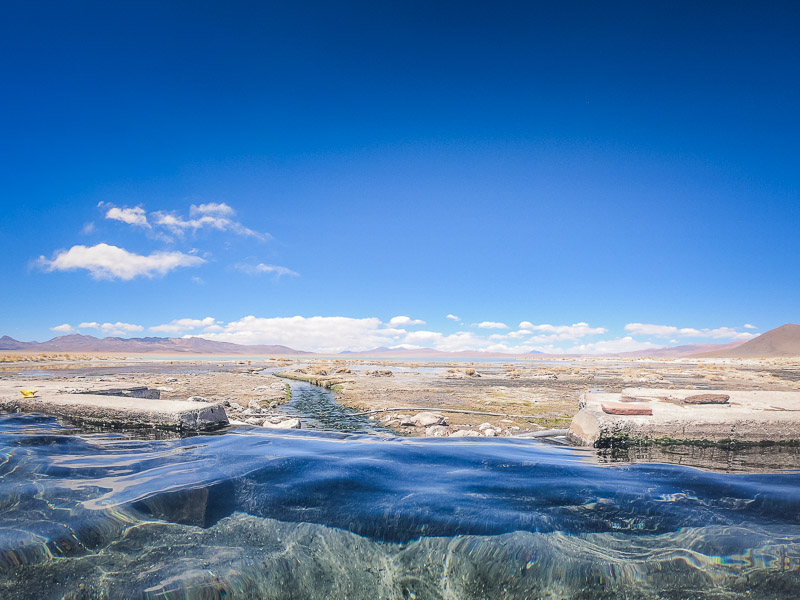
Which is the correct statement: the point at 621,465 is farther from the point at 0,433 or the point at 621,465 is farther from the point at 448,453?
the point at 0,433

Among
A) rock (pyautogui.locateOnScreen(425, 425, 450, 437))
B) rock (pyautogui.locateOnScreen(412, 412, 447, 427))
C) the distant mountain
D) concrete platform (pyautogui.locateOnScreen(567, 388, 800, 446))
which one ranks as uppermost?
concrete platform (pyautogui.locateOnScreen(567, 388, 800, 446))

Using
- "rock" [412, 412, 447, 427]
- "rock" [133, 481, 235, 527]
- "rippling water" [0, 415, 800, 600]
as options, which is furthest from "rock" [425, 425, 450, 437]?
"rock" [133, 481, 235, 527]

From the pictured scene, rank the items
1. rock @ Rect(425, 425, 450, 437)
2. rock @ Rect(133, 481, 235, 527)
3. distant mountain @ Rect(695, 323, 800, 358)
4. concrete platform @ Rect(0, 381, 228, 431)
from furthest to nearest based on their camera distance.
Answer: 1. distant mountain @ Rect(695, 323, 800, 358)
2. rock @ Rect(425, 425, 450, 437)
3. concrete platform @ Rect(0, 381, 228, 431)
4. rock @ Rect(133, 481, 235, 527)

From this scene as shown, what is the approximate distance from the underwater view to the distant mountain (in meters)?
219

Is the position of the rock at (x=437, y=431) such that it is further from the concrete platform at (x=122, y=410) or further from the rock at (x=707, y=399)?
the rock at (x=707, y=399)

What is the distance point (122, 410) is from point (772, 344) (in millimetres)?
249959

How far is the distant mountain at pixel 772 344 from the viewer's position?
16774cm

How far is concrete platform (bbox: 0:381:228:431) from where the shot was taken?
7508 millimetres

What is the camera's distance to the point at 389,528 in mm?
3525

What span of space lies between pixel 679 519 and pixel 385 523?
2.87 meters

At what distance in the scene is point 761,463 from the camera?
18.2ft

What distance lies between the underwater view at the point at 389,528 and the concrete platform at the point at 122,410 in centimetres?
194

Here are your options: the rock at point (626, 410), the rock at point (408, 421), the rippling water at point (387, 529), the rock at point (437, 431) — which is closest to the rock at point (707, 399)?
the rock at point (626, 410)

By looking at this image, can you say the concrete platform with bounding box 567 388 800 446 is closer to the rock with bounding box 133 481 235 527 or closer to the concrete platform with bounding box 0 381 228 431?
the rock with bounding box 133 481 235 527
